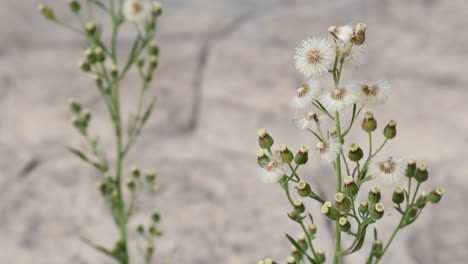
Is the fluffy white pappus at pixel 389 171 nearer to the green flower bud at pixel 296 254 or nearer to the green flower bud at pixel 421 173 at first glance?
the green flower bud at pixel 421 173

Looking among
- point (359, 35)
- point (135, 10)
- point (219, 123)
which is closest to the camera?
point (359, 35)

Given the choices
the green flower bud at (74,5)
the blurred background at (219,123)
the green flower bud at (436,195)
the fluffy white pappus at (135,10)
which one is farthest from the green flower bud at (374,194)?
the blurred background at (219,123)

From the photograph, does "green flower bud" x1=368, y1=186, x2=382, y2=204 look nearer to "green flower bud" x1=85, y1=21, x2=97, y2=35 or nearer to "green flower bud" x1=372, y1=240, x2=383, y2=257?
"green flower bud" x1=372, y1=240, x2=383, y2=257

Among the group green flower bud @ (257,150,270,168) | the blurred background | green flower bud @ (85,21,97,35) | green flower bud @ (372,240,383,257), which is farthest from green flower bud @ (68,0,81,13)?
the blurred background

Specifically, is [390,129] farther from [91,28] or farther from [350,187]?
[91,28]

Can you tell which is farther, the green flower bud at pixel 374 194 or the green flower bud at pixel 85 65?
the green flower bud at pixel 85 65

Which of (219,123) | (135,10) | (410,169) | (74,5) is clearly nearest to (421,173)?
(410,169)
